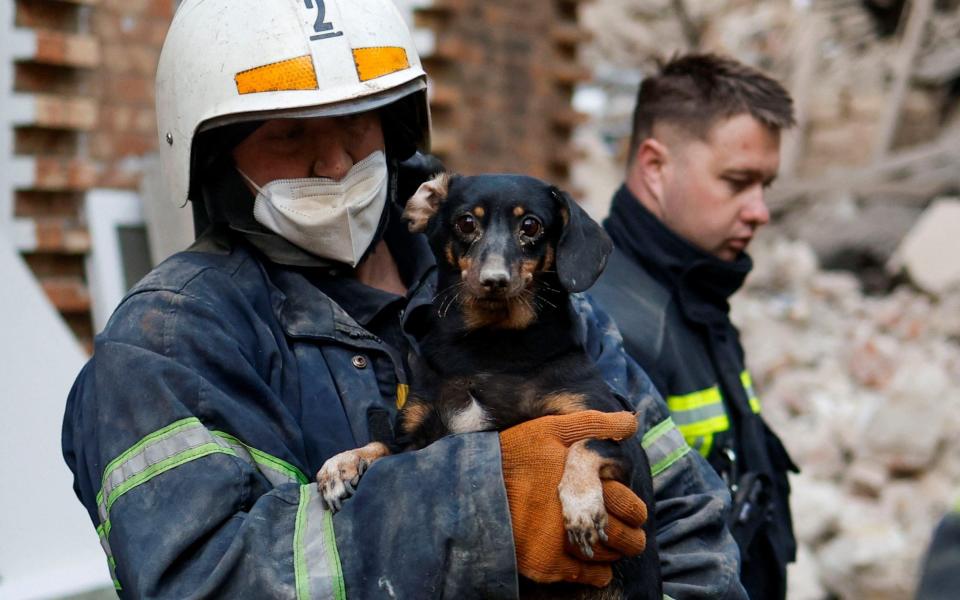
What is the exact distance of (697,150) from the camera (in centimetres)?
392

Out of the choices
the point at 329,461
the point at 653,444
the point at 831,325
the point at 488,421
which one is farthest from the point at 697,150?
the point at 831,325

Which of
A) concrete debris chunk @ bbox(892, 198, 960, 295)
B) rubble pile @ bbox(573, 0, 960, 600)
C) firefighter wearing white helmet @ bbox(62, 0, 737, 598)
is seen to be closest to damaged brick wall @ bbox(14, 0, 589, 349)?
rubble pile @ bbox(573, 0, 960, 600)

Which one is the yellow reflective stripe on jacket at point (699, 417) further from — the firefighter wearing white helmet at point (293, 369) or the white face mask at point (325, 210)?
the white face mask at point (325, 210)

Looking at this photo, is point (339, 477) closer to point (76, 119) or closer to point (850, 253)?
point (76, 119)

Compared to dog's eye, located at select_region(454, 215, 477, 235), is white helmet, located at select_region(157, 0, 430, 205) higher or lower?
higher

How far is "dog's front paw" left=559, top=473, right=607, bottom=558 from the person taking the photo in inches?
84.9

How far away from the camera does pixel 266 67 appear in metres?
2.54

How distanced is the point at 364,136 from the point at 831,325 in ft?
34.5

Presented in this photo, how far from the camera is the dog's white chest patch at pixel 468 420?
8.15 feet

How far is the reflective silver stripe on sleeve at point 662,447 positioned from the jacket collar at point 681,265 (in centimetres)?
98

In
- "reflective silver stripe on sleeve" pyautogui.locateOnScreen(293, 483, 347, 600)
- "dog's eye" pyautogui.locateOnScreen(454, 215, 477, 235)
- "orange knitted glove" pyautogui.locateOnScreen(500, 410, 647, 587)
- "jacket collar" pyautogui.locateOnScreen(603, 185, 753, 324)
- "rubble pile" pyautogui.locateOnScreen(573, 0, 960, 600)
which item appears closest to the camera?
"reflective silver stripe on sleeve" pyautogui.locateOnScreen(293, 483, 347, 600)

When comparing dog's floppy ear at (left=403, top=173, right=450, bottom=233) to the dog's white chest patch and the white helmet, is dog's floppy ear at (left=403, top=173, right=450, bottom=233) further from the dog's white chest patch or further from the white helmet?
the dog's white chest patch

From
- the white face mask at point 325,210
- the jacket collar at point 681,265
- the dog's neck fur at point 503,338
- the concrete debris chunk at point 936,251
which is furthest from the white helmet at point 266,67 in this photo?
the concrete debris chunk at point 936,251

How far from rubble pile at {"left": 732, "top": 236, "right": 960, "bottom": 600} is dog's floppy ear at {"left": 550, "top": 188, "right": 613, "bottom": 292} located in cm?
455
